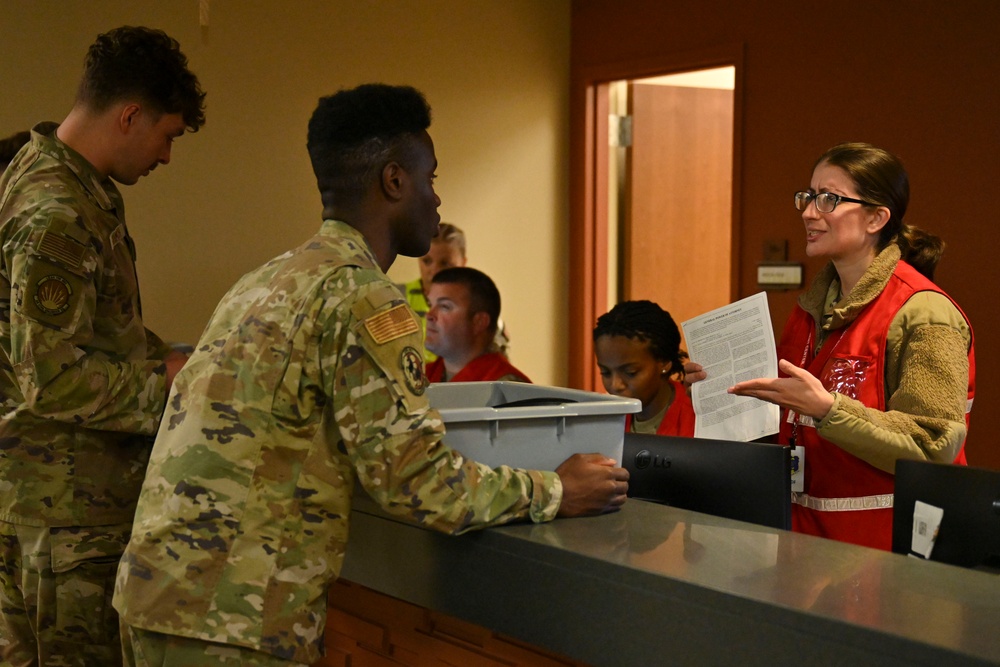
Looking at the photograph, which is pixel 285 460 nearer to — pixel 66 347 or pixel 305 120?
pixel 66 347

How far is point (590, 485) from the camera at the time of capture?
5.05 ft

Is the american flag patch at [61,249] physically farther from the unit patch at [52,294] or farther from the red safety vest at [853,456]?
the red safety vest at [853,456]

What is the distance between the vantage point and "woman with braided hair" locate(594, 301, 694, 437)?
8.84 feet

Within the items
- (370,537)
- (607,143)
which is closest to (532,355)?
(607,143)

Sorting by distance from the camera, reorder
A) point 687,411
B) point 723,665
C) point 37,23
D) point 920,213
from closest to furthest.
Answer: point 723,665 < point 687,411 < point 37,23 < point 920,213

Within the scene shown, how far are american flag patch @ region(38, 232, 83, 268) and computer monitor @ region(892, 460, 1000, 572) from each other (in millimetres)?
1448

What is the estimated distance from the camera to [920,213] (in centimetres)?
393

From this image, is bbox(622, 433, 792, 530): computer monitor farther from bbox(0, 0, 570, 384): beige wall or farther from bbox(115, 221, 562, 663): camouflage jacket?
bbox(0, 0, 570, 384): beige wall

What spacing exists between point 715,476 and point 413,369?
2.09ft

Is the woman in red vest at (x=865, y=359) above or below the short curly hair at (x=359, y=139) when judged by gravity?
below

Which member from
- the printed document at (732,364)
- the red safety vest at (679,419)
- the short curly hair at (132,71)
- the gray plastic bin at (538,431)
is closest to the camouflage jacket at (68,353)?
the short curly hair at (132,71)

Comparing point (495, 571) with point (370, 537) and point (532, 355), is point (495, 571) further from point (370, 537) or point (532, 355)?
point (532, 355)

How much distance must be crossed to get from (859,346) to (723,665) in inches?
47.3

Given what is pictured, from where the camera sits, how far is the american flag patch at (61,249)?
1805mm
